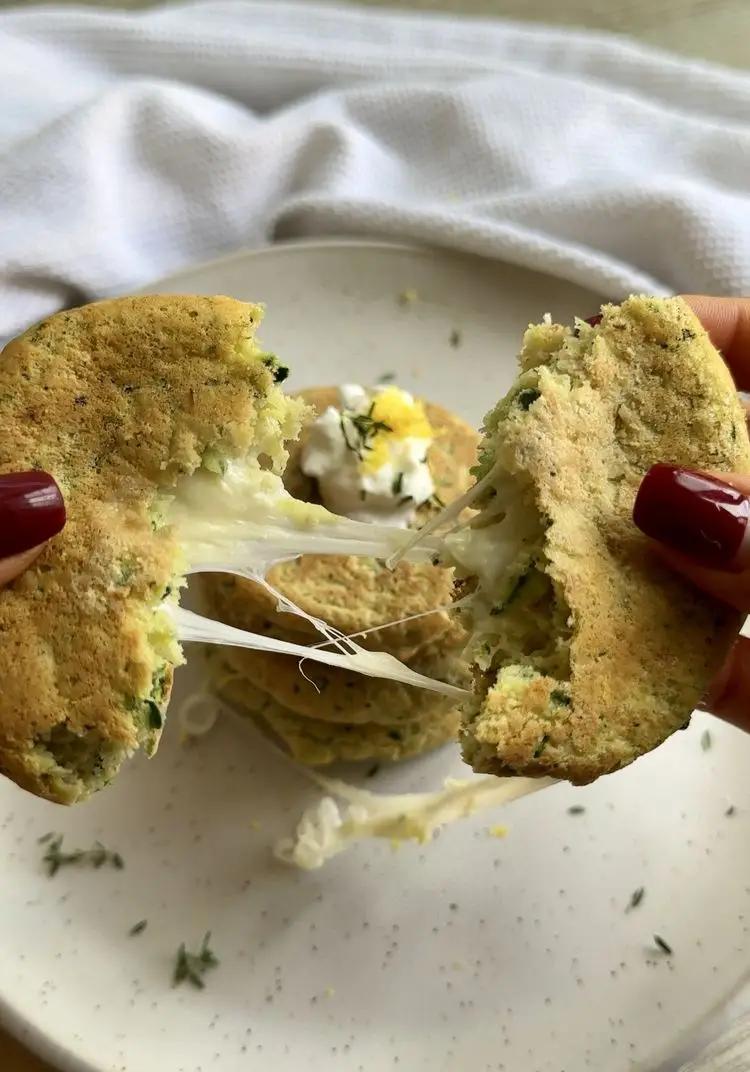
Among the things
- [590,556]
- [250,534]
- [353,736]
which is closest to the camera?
[590,556]

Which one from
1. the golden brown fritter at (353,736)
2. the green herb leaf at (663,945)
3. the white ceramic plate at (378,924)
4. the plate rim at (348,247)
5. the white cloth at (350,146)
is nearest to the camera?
the white ceramic plate at (378,924)

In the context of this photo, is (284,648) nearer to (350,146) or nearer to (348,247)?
(348,247)

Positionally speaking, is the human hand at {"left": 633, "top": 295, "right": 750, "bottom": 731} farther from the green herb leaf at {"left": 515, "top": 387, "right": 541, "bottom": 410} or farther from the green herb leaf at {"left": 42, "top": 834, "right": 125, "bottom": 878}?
the green herb leaf at {"left": 42, "top": 834, "right": 125, "bottom": 878}

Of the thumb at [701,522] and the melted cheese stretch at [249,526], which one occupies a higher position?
the thumb at [701,522]

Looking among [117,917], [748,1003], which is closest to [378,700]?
[117,917]

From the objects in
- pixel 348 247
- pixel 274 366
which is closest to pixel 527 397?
pixel 274 366

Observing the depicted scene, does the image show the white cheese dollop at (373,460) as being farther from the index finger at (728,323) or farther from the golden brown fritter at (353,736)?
the index finger at (728,323)

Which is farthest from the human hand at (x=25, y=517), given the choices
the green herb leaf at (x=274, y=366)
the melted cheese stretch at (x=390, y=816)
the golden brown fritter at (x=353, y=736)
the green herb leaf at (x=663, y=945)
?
the green herb leaf at (x=663, y=945)

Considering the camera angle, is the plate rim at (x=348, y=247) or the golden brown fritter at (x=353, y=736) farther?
the plate rim at (x=348, y=247)
